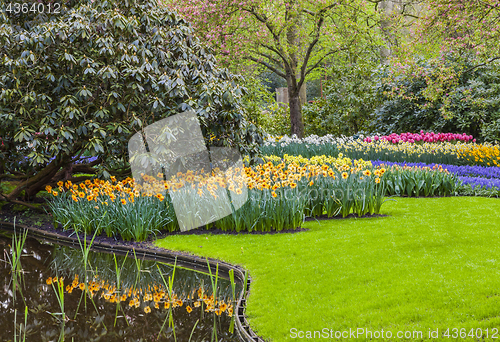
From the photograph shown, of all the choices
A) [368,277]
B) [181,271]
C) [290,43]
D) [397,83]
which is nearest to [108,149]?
[181,271]

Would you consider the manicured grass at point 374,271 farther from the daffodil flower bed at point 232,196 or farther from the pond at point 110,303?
the pond at point 110,303

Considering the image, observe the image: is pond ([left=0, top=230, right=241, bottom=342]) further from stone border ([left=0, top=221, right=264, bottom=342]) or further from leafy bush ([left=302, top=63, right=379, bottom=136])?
leafy bush ([left=302, top=63, right=379, bottom=136])

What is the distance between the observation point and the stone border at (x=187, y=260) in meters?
3.05

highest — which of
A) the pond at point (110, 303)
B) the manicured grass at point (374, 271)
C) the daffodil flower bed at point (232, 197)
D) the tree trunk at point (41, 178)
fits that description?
the tree trunk at point (41, 178)

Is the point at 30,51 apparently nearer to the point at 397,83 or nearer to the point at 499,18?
the point at 499,18

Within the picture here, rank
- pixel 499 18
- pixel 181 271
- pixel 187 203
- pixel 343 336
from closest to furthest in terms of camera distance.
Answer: pixel 343 336
pixel 181 271
pixel 187 203
pixel 499 18

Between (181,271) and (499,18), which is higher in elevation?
(499,18)

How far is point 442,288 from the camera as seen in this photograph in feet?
10.5

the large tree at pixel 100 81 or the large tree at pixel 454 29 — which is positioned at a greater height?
the large tree at pixel 454 29

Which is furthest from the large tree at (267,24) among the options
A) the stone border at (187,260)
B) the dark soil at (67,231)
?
the stone border at (187,260)

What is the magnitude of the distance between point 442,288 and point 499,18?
29.0 ft

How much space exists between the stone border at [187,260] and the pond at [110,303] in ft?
0.28

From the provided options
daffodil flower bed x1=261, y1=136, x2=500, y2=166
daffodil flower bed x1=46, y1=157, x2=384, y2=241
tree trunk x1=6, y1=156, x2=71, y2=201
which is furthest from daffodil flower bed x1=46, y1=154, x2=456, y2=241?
daffodil flower bed x1=261, y1=136, x2=500, y2=166

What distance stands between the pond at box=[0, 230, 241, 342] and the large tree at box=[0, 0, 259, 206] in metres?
1.53
